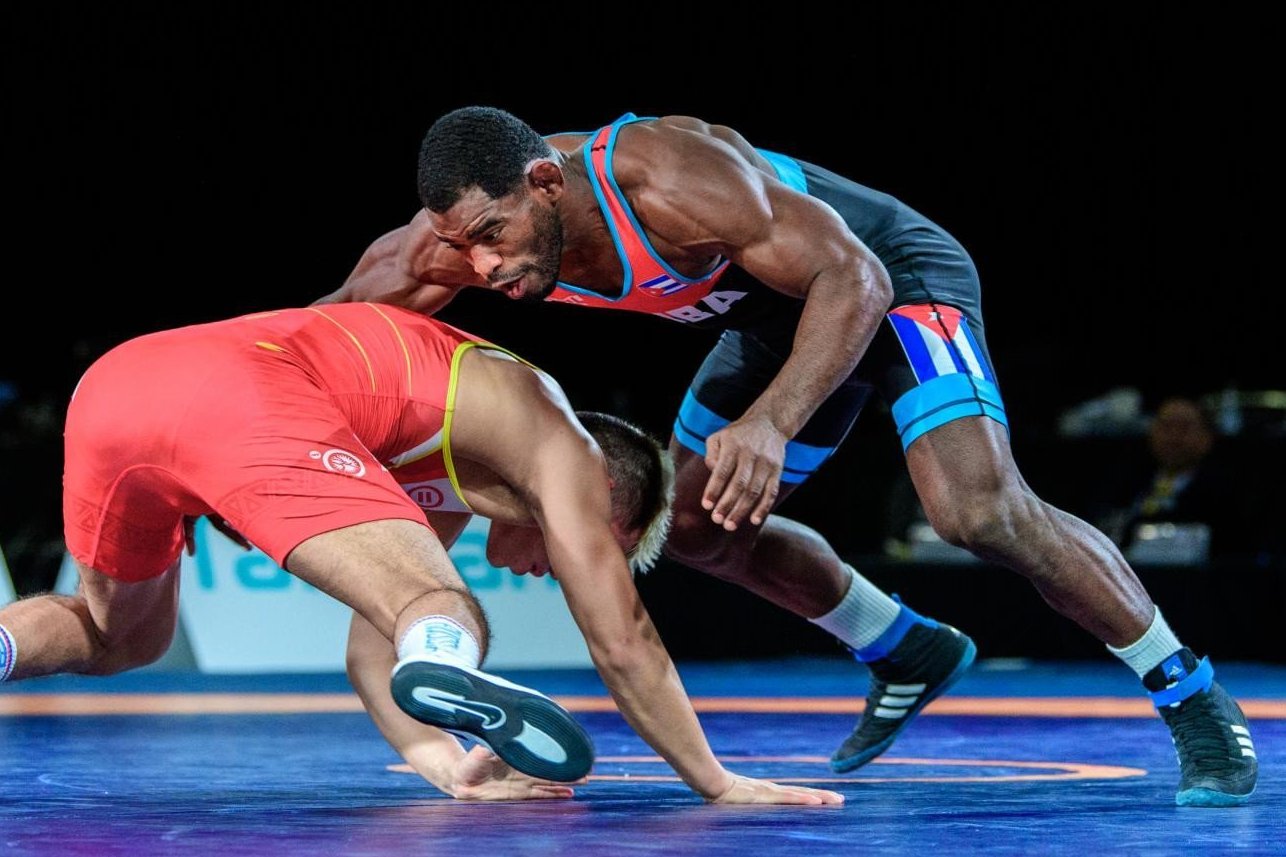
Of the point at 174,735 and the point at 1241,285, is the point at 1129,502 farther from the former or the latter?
the point at 174,735

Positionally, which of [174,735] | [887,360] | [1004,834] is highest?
[887,360]

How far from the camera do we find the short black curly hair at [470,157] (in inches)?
116

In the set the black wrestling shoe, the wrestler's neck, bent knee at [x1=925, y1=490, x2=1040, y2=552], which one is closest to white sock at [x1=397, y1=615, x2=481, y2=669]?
the black wrestling shoe

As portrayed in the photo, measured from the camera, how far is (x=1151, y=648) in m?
3.23

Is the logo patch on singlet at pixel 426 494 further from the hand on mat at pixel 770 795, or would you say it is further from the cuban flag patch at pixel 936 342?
the cuban flag patch at pixel 936 342

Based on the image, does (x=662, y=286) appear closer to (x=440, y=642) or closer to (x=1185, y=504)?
(x=440, y=642)

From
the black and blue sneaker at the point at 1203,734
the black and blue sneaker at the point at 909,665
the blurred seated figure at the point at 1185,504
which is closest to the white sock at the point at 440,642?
the black and blue sneaker at the point at 1203,734

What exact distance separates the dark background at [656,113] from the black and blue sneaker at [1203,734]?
607 cm

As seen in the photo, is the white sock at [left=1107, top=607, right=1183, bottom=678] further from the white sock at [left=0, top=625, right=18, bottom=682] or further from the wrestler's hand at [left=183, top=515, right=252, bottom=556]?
the white sock at [left=0, top=625, right=18, bottom=682]

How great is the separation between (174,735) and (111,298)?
6.50 metres

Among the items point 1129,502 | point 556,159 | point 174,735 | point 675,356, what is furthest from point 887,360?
point 675,356

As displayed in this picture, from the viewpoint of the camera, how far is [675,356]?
10281 millimetres

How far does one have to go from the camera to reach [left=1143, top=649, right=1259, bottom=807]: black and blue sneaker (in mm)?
2971

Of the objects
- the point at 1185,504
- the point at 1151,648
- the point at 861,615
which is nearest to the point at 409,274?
the point at 861,615
